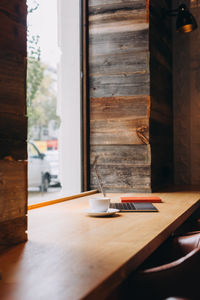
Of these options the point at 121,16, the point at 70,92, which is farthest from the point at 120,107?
the point at 121,16

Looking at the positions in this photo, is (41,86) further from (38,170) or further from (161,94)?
(161,94)

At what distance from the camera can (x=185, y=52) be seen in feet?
12.1

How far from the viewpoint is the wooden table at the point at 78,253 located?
84 cm

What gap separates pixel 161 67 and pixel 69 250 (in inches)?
95.2

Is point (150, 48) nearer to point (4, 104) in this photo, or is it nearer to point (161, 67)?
point (161, 67)

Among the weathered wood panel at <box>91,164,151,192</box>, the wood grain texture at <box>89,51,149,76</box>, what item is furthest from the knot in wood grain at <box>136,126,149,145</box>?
the wood grain texture at <box>89,51,149,76</box>

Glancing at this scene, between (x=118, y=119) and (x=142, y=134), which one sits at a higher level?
(x=118, y=119)

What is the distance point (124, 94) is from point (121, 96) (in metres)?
0.03

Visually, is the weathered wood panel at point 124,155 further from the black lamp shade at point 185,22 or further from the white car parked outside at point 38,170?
the black lamp shade at point 185,22

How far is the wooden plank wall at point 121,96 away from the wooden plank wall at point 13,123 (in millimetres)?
1675

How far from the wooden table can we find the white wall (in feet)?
3.79

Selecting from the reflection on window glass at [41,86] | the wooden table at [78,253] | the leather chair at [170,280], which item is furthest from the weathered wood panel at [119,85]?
the leather chair at [170,280]

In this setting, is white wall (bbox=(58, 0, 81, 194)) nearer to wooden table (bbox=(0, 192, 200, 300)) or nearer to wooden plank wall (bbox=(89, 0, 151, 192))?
wooden plank wall (bbox=(89, 0, 151, 192))

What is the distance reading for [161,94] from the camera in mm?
3240
